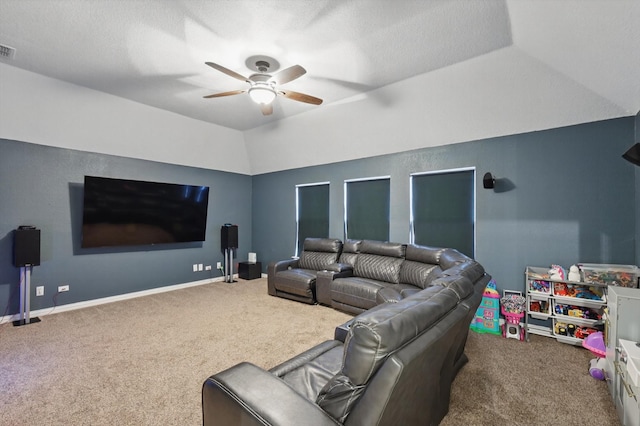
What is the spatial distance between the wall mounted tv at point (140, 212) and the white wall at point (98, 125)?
604 millimetres

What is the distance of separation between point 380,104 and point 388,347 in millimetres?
3777

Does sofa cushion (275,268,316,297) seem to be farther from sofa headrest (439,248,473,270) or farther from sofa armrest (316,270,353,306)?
sofa headrest (439,248,473,270)

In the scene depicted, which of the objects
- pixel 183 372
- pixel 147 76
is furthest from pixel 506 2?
pixel 183 372

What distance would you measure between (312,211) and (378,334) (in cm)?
505

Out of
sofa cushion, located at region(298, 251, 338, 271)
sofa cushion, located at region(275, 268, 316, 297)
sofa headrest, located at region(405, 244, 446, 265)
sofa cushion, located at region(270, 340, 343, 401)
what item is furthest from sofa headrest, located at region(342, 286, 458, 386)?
sofa cushion, located at region(298, 251, 338, 271)

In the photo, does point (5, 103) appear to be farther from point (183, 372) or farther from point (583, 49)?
point (583, 49)

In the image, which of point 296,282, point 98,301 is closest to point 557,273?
point 296,282

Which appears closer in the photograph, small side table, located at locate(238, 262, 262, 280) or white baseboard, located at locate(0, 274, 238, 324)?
white baseboard, located at locate(0, 274, 238, 324)

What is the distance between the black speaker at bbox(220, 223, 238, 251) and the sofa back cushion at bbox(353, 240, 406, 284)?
2.89 metres

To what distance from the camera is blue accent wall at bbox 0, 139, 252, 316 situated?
3.90m

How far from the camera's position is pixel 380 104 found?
4129mm

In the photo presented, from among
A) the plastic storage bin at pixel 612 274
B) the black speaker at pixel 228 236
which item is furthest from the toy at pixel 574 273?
the black speaker at pixel 228 236

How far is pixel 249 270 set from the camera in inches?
249

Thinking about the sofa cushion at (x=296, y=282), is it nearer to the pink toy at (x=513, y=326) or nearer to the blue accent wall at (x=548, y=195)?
the blue accent wall at (x=548, y=195)
